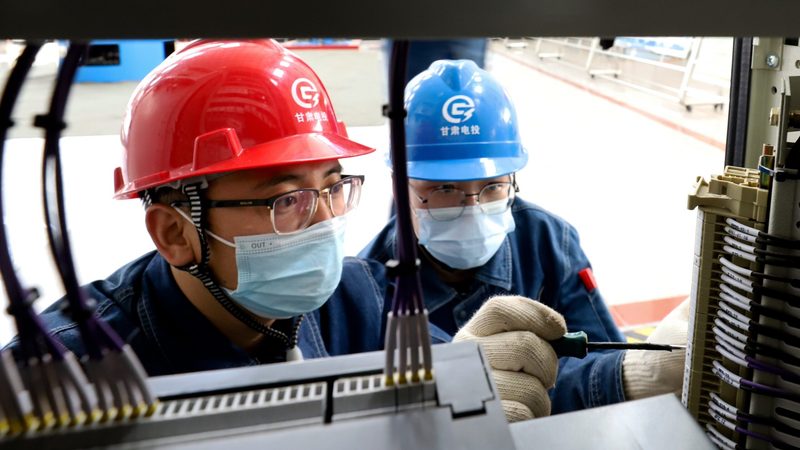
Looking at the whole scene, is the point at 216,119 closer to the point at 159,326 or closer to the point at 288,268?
the point at 288,268

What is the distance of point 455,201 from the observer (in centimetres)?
199

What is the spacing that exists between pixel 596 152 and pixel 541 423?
20.9ft

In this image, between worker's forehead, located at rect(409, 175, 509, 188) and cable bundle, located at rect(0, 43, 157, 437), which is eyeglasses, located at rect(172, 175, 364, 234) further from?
cable bundle, located at rect(0, 43, 157, 437)

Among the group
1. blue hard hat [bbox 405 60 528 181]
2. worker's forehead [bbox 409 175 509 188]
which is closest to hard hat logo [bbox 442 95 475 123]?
blue hard hat [bbox 405 60 528 181]

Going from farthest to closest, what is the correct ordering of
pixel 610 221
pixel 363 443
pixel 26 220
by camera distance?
1. pixel 610 221
2. pixel 26 220
3. pixel 363 443

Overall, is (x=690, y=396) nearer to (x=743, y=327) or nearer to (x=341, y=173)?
(x=743, y=327)

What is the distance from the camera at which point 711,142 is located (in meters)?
6.63

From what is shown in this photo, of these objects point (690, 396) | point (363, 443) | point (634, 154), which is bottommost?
point (634, 154)

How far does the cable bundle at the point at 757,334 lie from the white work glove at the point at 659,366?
0.55 metres

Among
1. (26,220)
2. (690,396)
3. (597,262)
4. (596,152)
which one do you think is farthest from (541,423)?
(596,152)

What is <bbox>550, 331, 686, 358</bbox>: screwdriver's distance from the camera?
3.34 feet

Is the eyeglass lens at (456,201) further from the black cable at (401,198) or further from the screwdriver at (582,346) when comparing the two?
the black cable at (401,198)

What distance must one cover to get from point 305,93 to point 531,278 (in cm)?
109

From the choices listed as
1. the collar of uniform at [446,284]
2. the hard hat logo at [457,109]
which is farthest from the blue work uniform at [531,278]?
the hard hat logo at [457,109]
